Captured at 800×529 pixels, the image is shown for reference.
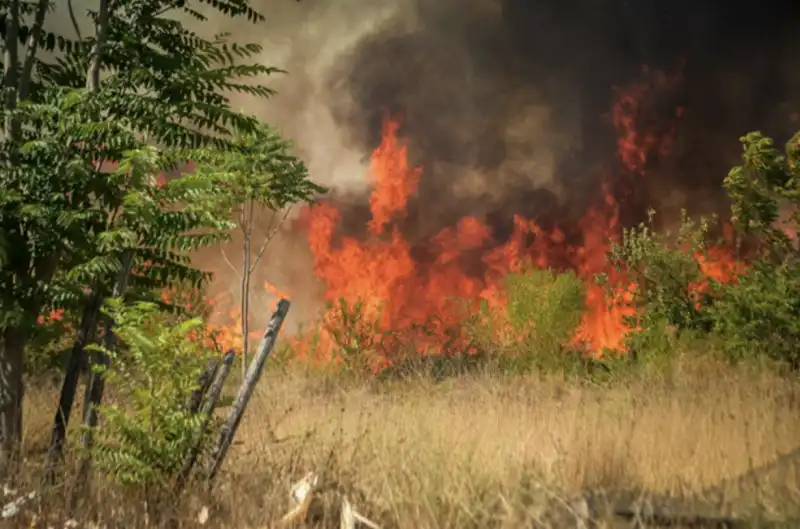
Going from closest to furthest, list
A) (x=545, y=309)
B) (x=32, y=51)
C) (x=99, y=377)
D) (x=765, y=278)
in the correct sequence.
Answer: (x=99, y=377)
(x=32, y=51)
(x=765, y=278)
(x=545, y=309)

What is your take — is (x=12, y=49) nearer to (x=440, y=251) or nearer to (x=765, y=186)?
(x=765, y=186)

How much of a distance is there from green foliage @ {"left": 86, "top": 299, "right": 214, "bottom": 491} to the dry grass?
24cm

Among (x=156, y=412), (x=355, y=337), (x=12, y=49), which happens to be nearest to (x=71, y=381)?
(x=156, y=412)

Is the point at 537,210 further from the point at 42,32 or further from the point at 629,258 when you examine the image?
the point at 42,32

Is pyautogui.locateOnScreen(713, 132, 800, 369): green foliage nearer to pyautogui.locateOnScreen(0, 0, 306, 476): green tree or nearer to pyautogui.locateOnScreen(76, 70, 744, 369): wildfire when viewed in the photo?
pyautogui.locateOnScreen(76, 70, 744, 369): wildfire

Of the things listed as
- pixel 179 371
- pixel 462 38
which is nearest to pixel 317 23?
pixel 462 38

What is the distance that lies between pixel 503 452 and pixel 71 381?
280cm

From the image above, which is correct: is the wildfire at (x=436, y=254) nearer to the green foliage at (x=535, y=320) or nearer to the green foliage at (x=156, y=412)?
the green foliage at (x=535, y=320)

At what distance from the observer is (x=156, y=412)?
3.35 meters

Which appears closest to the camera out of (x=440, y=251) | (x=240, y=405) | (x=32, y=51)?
(x=240, y=405)

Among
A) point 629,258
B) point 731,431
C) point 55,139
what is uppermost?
point 629,258

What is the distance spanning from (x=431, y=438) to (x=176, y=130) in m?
2.62

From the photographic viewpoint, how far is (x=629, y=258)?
384 inches

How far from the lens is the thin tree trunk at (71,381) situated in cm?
395
